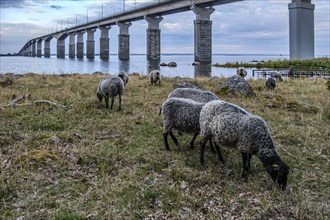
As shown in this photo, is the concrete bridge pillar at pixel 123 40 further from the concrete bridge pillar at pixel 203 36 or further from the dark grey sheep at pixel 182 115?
the dark grey sheep at pixel 182 115

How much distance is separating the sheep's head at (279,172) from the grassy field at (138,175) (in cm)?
16

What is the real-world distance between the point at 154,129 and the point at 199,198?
4134mm

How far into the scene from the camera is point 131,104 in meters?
13.0

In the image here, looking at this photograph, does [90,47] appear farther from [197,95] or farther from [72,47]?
[197,95]

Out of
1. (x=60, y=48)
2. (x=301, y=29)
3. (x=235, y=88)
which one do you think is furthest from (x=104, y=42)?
(x=235, y=88)

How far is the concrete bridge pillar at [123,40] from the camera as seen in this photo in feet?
410

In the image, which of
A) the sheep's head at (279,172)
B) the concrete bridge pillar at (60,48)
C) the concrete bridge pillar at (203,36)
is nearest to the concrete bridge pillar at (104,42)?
the concrete bridge pillar at (60,48)

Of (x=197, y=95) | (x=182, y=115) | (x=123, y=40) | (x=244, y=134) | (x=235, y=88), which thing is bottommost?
(x=244, y=134)

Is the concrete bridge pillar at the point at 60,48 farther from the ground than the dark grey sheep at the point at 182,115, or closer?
farther from the ground

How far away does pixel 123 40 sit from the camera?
12744 centimetres

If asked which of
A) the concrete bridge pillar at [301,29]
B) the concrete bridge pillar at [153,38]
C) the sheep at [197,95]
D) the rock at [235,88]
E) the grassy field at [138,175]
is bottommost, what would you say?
the grassy field at [138,175]

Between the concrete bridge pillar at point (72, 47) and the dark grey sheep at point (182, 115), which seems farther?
the concrete bridge pillar at point (72, 47)

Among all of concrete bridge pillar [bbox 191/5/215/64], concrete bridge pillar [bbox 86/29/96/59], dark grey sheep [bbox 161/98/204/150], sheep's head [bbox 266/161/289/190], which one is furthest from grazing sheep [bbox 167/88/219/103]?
concrete bridge pillar [bbox 86/29/96/59]

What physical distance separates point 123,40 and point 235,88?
11651 cm
